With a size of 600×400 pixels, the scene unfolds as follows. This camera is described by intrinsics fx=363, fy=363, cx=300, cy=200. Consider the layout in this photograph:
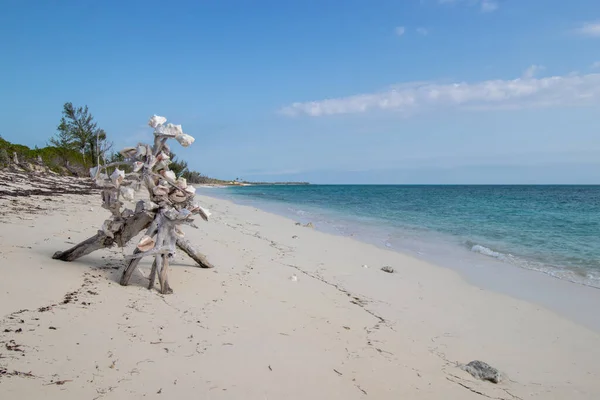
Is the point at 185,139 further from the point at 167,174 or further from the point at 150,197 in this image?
the point at 150,197

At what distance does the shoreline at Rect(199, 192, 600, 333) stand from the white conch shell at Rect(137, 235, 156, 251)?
19.7 feet

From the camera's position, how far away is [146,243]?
4820 millimetres

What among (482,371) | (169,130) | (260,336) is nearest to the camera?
(482,371)

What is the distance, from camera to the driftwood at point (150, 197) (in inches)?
199

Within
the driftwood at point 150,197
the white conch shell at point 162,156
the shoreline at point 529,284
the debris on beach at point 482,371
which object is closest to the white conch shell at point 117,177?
the driftwood at point 150,197

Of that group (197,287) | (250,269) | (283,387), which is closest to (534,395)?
(283,387)

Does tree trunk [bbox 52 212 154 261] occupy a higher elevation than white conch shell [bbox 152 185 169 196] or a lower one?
lower

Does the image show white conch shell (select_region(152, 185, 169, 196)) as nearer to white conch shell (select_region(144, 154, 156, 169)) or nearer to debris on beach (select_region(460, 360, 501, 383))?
white conch shell (select_region(144, 154, 156, 169))

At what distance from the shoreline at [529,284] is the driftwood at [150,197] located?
576 cm

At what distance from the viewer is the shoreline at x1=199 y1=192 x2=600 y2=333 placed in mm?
5879

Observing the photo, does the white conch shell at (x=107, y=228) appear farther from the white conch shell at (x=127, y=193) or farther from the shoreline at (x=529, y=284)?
the shoreline at (x=529, y=284)

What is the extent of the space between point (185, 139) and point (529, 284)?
7.14 m

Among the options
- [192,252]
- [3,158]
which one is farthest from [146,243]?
[3,158]

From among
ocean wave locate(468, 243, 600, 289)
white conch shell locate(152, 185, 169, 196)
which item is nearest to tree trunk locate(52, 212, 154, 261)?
white conch shell locate(152, 185, 169, 196)
